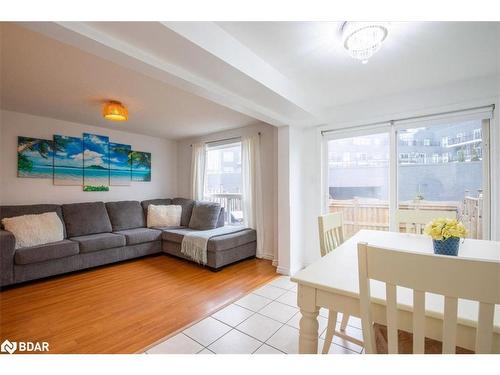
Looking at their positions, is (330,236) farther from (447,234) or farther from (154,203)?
(154,203)

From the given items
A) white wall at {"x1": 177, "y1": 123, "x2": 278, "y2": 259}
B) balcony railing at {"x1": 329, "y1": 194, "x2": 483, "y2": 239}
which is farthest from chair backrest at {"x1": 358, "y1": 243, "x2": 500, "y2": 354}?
white wall at {"x1": 177, "y1": 123, "x2": 278, "y2": 259}

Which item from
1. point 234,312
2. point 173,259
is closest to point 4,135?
point 173,259

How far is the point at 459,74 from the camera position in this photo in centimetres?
218

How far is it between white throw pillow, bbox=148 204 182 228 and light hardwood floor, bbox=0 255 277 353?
3.05ft

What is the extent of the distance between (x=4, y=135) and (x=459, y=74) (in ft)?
17.8

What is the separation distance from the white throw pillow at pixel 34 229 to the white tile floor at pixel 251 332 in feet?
7.63

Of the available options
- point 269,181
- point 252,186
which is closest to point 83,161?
point 252,186

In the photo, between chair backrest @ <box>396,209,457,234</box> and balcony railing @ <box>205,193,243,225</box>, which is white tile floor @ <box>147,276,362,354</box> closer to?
chair backrest @ <box>396,209,457,234</box>

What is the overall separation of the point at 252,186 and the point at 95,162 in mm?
2718

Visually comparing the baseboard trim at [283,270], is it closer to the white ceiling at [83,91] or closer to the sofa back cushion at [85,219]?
the white ceiling at [83,91]

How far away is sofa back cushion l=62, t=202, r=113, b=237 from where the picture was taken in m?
3.33

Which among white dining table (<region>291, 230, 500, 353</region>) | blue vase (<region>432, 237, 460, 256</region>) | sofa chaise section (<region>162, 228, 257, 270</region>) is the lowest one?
sofa chaise section (<region>162, 228, 257, 270</region>)

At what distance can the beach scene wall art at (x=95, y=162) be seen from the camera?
381cm
